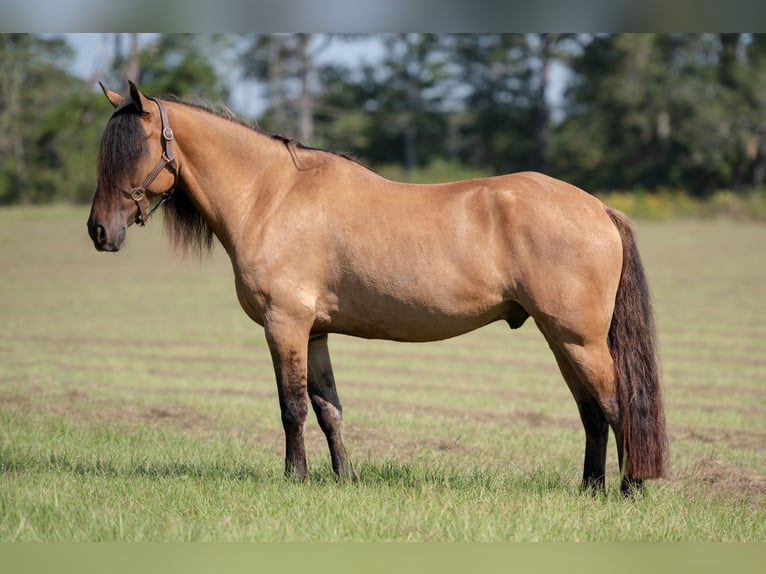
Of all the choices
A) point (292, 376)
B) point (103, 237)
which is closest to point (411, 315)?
point (292, 376)

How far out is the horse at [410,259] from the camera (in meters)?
5.74

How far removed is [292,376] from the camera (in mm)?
5980

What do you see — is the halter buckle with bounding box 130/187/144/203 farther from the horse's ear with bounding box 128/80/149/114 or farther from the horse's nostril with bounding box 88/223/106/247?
the horse's ear with bounding box 128/80/149/114

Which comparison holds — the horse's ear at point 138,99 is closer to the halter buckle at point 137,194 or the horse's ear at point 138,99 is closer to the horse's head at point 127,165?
the horse's head at point 127,165

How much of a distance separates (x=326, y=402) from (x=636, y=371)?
2.11 m

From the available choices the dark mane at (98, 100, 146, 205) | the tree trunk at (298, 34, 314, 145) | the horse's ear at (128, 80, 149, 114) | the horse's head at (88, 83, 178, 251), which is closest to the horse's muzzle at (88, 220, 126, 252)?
the horse's head at (88, 83, 178, 251)

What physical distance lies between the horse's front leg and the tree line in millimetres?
38007

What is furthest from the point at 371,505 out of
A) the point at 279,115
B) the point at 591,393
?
the point at 279,115

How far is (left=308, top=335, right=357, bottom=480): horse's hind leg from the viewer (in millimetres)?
6297

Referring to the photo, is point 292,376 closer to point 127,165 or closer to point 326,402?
point 326,402

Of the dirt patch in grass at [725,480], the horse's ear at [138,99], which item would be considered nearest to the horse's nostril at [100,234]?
the horse's ear at [138,99]

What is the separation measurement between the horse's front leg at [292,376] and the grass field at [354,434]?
294 mm

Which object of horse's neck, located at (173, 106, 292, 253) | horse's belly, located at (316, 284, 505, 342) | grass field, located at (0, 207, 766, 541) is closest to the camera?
grass field, located at (0, 207, 766, 541)

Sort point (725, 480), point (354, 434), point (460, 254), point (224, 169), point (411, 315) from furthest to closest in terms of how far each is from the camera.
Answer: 1. point (354, 434)
2. point (725, 480)
3. point (224, 169)
4. point (411, 315)
5. point (460, 254)
